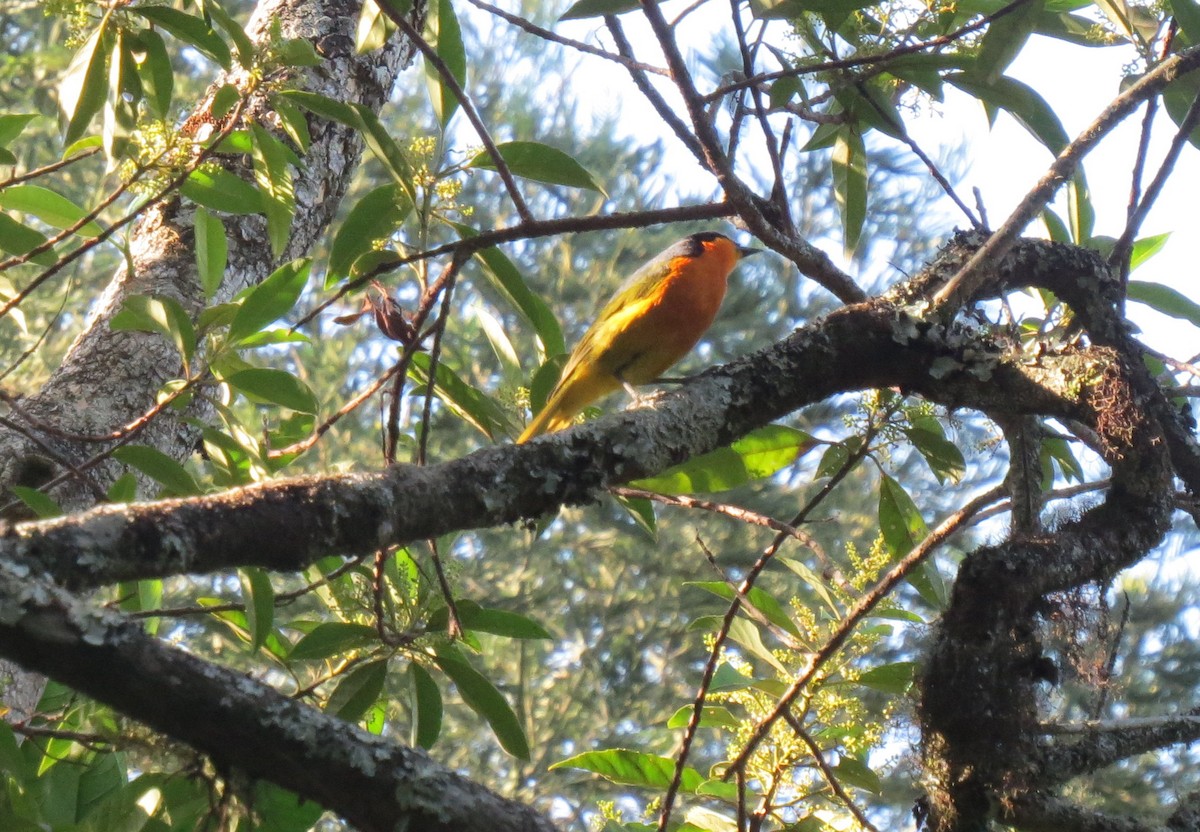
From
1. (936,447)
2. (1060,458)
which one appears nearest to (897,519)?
(936,447)

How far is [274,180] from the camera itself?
2.35 m

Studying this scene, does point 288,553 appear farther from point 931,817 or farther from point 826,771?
point 826,771

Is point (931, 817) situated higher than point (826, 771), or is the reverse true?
point (826, 771)

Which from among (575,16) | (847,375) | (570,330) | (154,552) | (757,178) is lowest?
(154,552)

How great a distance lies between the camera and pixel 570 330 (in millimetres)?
10758

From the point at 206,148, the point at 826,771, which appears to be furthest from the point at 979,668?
the point at 206,148

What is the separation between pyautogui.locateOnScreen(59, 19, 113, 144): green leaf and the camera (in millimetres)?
2158

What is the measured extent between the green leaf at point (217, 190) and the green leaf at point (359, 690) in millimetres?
1055

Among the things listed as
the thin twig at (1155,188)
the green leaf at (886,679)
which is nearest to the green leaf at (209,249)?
the green leaf at (886,679)

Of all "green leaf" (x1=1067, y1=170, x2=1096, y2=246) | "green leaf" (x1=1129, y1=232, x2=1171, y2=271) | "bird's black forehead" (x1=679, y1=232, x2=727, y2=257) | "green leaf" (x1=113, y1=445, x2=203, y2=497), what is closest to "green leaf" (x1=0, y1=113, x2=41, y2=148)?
"green leaf" (x1=113, y1=445, x2=203, y2=497)

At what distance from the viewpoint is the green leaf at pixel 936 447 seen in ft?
8.09

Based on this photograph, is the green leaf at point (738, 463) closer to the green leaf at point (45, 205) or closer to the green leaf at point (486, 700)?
the green leaf at point (486, 700)

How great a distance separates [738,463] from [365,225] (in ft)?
3.17

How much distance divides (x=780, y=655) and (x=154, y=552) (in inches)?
69.3
